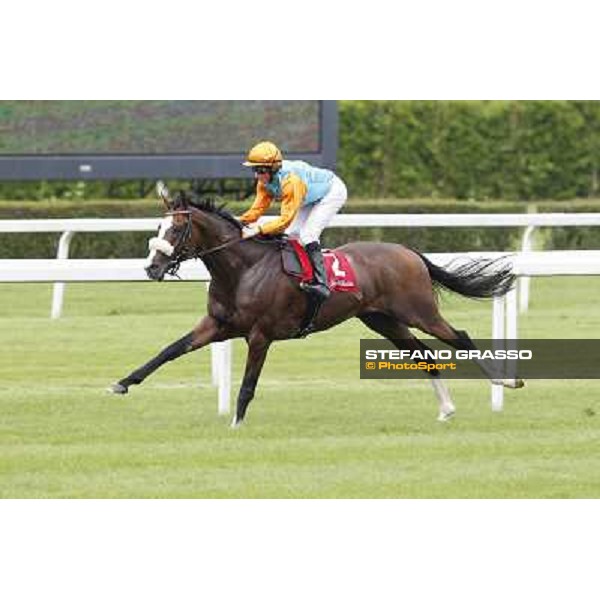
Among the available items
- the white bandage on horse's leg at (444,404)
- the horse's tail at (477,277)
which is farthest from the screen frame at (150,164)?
the white bandage on horse's leg at (444,404)


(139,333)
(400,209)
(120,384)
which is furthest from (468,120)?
(120,384)

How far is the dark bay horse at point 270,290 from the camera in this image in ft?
29.4

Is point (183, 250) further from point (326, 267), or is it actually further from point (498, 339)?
point (498, 339)

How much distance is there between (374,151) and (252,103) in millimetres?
6400

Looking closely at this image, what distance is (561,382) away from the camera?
10.5 m

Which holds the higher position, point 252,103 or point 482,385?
point 252,103

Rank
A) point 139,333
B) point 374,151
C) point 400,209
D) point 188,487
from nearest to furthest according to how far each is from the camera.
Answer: point 188,487, point 139,333, point 400,209, point 374,151

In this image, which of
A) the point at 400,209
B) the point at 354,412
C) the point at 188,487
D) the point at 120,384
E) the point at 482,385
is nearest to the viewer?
the point at 188,487

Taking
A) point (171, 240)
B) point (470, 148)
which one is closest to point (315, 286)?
point (171, 240)

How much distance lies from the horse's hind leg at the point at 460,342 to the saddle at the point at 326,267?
16.7 inches

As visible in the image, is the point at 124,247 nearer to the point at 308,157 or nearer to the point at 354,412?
the point at 308,157

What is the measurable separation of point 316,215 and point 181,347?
99 centimetres

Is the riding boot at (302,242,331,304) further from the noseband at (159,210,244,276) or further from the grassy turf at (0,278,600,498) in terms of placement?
the grassy turf at (0,278,600,498)

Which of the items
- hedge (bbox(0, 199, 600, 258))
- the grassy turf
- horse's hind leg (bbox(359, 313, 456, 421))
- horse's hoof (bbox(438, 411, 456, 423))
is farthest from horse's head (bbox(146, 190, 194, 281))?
hedge (bbox(0, 199, 600, 258))
